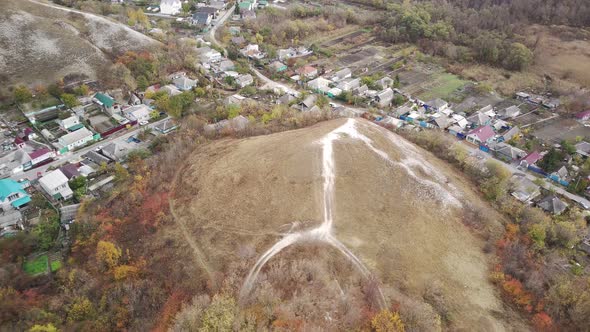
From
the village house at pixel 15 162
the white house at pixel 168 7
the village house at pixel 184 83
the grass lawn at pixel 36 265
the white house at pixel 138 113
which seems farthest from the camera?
the white house at pixel 168 7

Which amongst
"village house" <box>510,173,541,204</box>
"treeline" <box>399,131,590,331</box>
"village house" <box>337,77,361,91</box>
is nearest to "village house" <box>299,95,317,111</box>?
"village house" <box>337,77,361,91</box>

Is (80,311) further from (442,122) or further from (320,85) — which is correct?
(442,122)

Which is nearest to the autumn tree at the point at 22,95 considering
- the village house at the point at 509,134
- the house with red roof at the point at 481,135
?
the house with red roof at the point at 481,135

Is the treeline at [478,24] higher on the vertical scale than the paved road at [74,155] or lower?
higher

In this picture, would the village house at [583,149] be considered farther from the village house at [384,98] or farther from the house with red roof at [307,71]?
the house with red roof at [307,71]

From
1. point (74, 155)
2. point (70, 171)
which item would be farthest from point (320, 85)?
point (70, 171)

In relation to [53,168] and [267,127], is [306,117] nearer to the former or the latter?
[267,127]

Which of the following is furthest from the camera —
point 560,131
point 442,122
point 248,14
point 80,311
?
point 248,14
